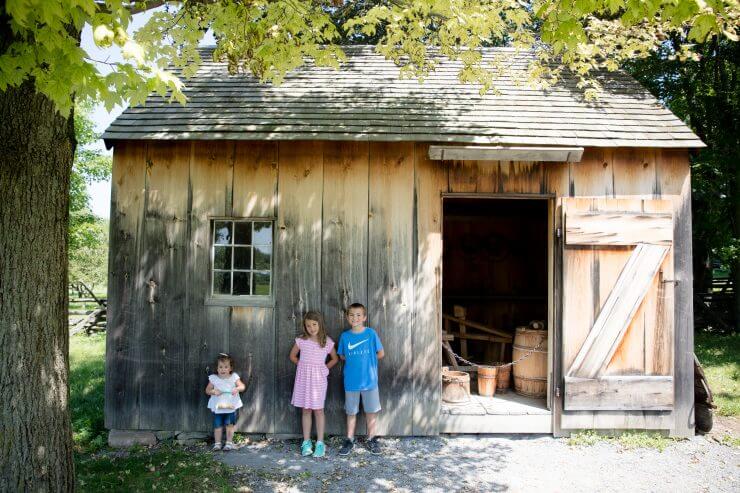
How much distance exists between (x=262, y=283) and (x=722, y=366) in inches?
335

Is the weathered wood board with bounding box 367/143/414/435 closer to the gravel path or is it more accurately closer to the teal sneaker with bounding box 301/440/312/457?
the gravel path

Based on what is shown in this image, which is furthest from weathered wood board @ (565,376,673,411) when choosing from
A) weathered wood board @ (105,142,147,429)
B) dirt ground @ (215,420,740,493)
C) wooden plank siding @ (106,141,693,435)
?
weathered wood board @ (105,142,147,429)

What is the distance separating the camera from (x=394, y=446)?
5.84 metres

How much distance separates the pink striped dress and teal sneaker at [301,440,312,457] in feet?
1.34

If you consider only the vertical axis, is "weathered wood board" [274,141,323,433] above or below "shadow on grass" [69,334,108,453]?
above

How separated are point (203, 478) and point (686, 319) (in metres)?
5.61

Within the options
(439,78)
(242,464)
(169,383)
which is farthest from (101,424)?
(439,78)

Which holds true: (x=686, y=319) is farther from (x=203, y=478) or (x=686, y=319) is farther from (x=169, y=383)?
(x=169, y=383)

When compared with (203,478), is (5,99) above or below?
above

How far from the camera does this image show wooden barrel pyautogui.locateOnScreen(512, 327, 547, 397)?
7.09m

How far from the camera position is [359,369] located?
5715mm

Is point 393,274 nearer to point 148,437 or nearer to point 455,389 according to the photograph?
point 455,389

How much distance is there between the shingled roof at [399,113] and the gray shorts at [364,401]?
2.89 meters

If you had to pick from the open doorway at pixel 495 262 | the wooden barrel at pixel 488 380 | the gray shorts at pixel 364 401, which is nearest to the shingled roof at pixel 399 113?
the gray shorts at pixel 364 401
